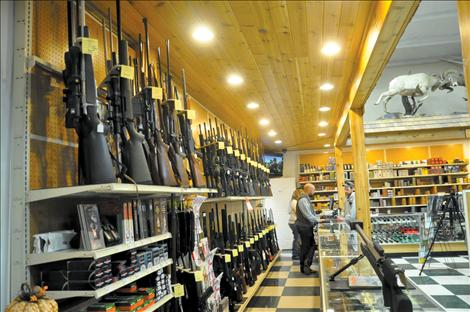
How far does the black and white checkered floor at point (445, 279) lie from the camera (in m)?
4.40

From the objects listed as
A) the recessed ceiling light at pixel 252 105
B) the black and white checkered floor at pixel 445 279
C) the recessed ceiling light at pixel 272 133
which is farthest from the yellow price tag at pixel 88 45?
the recessed ceiling light at pixel 272 133

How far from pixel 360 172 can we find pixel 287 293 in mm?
1898

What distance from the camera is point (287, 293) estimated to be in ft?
17.1

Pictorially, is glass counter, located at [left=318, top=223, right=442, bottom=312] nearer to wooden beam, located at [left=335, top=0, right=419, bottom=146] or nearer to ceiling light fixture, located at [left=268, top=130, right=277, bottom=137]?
wooden beam, located at [left=335, top=0, right=419, bottom=146]

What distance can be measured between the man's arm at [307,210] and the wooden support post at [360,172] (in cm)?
150

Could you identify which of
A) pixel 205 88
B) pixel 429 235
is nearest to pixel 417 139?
pixel 429 235

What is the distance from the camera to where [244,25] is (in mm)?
3014

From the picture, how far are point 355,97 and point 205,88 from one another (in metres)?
1.78

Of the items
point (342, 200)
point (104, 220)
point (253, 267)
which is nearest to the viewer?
point (104, 220)

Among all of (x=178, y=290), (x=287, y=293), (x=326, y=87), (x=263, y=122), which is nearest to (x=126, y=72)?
(x=178, y=290)

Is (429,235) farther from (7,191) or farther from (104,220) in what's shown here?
(7,191)

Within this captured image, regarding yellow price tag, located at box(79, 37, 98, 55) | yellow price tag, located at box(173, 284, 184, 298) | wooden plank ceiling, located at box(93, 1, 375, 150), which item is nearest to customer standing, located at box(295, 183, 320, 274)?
wooden plank ceiling, located at box(93, 1, 375, 150)

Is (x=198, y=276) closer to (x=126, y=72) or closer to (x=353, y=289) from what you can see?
(x=353, y=289)

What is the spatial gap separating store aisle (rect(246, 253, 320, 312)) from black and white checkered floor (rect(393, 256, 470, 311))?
1.25 m
